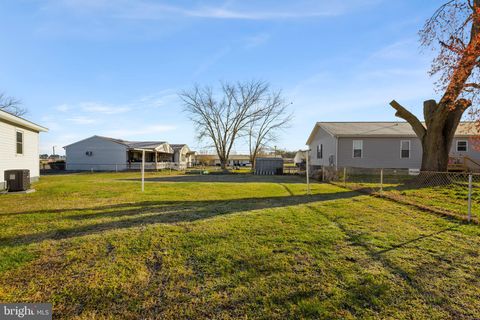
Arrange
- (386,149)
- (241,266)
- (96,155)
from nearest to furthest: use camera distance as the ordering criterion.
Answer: (241,266)
(386,149)
(96,155)

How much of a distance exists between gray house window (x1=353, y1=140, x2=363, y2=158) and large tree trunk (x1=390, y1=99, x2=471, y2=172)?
7157mm

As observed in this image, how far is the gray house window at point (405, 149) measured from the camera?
1838 centimetres

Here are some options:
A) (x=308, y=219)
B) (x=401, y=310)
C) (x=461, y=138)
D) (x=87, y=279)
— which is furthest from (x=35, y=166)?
(x=461, y=138)

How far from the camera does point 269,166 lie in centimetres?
2575

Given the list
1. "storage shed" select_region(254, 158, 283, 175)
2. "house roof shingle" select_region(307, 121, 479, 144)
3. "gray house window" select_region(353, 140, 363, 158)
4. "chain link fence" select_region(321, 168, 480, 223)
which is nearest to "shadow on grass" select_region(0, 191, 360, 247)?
"chain link fence" select_region(321, 168, 480, 223)

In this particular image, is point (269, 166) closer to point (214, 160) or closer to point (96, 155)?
point (96, 155)

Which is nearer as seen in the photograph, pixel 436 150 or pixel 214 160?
pixel 436 150

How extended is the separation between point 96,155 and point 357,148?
97.4 ft

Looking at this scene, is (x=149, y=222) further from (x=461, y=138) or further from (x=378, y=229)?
(x=461, y=138)

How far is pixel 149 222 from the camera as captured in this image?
17.1 feet

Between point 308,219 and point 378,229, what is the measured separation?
1.37 metres

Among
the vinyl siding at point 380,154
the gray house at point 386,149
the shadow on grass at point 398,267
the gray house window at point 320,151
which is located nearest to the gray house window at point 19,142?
the shadow on grass at point 398,267

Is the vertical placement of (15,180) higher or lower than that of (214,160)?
lower

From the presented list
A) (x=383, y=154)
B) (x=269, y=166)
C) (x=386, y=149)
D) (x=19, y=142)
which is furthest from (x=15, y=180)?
(x=386, y=149)
